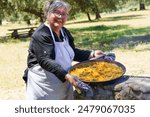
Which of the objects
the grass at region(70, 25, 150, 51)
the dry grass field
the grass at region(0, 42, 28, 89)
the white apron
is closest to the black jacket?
the white apron

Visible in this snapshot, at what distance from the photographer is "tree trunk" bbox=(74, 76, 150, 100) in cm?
454

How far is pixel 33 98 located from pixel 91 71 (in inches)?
27.9

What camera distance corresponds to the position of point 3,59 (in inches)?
646

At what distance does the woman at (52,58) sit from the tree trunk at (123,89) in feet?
1.17

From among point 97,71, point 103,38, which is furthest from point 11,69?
point 103,38

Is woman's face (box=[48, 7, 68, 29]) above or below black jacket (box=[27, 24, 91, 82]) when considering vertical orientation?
above

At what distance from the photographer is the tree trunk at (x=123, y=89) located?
14.9 ft

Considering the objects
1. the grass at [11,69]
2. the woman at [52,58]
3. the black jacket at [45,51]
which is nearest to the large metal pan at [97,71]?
the woman at [52,58]

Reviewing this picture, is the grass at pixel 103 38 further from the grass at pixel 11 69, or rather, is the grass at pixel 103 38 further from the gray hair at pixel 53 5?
the gray hair at pixel 53 5

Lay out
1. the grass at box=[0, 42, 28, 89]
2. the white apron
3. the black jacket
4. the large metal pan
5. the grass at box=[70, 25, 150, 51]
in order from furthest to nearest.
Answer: the grass at box=[70, 25, 150, 51] → the grass at box=[0, 42, 28, 89] → the large metal pan → the white apron → the black jacket

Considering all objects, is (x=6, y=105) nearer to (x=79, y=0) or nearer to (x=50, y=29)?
(x=50, y=29)

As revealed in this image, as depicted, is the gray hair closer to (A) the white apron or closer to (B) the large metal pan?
(A) the white apron

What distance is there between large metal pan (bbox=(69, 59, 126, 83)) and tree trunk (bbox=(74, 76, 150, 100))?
3.5 inches

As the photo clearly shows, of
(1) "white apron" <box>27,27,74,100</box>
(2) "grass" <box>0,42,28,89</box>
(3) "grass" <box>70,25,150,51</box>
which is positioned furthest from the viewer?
(3) "grass" <box>70,25,150,51</box>
